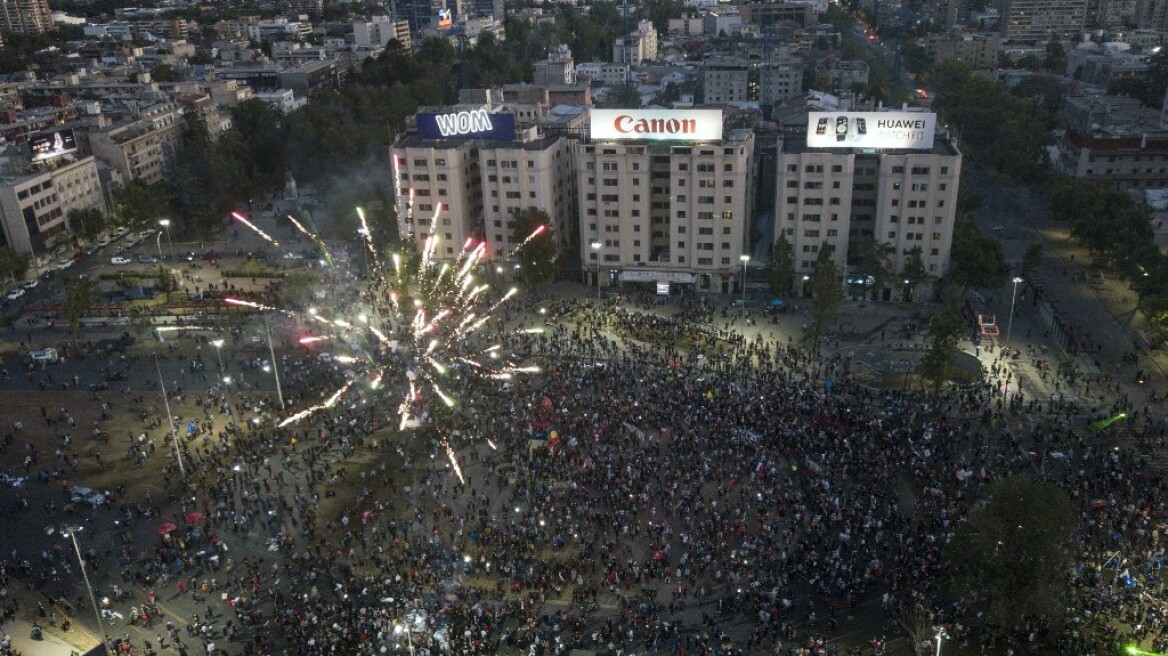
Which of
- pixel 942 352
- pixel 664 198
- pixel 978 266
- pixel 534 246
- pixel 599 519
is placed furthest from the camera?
pixel 664 198

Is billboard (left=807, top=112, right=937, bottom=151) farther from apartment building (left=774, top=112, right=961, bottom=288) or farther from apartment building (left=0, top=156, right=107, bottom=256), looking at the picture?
apartment building (left=0, top=156, right=107, bottom=256)

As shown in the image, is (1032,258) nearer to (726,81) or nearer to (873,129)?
(873,129)

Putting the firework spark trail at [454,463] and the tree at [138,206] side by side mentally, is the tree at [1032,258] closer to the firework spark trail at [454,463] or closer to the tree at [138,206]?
the firework spark trail at [454,463]

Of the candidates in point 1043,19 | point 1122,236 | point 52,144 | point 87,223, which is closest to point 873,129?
point 1122,236

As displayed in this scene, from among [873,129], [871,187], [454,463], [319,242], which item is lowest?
[454,463]

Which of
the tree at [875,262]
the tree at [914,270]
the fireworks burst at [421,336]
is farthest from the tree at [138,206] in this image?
the tree at [914,270]

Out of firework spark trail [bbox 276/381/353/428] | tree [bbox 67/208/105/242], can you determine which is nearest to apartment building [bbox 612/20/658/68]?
tree [bbox 67/208/105/242]
